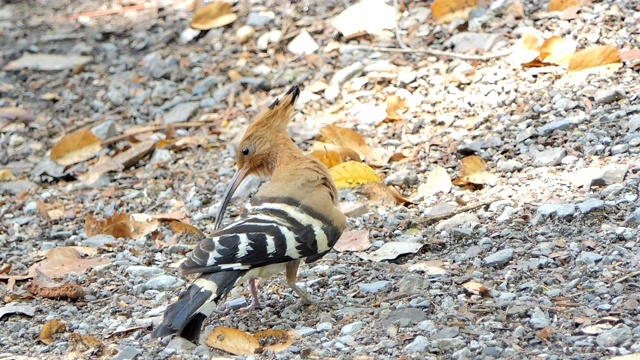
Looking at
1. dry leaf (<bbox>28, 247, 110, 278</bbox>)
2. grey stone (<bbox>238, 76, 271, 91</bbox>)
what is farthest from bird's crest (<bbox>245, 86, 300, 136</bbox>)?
grey stone (<bbox>238, 76, 271, 91</bbox>)

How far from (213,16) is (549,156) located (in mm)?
3284

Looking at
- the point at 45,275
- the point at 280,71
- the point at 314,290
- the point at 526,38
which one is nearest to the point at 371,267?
the point at 314,290

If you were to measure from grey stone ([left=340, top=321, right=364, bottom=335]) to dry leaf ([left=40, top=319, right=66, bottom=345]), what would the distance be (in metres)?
1.12

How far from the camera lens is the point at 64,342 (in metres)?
3.63

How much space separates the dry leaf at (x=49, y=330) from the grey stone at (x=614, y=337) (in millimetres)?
2003

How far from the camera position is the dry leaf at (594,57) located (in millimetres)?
5176

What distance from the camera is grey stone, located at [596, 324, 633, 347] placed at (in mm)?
2953

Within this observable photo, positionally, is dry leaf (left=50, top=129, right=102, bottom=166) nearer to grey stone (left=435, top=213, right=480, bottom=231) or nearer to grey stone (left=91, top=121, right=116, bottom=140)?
grey stone (left=91, top=121, right=116, bottom=140)

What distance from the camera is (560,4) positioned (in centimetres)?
584

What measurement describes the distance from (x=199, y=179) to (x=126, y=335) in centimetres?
200

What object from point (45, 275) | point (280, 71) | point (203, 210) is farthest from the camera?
point (280, 71)

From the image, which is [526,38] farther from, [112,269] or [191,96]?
[112,269]

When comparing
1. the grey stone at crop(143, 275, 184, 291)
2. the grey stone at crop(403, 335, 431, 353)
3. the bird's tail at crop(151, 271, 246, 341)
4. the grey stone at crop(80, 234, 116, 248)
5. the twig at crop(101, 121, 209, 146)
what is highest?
the bird's tail at crop(151, 271, 246, 341)

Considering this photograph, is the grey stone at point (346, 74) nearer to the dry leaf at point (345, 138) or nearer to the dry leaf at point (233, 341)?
the dry leaf at point (345, 138)
